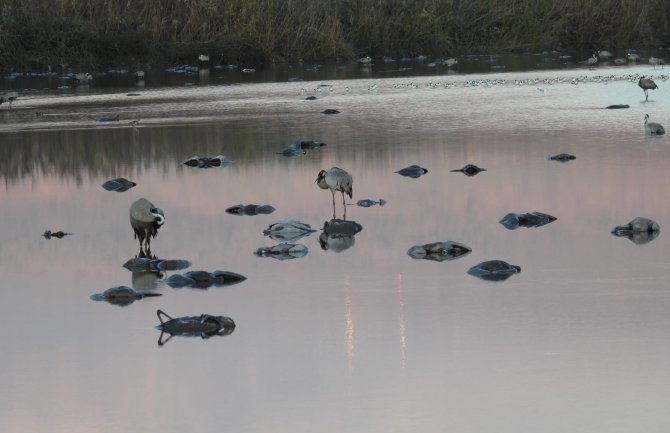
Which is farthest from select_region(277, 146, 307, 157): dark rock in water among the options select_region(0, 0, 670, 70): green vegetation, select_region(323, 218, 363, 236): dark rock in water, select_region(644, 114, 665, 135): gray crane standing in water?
select_region(0, 0, 670, 70): green vegetation

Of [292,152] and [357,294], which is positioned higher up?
[357,294]

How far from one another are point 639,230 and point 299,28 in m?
29.7

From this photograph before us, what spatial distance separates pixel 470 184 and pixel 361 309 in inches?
214

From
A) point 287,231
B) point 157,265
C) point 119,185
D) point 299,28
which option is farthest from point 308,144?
point 299,28

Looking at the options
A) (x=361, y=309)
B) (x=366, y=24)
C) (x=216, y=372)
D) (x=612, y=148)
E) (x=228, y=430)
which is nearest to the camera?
(x=228, y=430)

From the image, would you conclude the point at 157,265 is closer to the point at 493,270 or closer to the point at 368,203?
the point at 493,270

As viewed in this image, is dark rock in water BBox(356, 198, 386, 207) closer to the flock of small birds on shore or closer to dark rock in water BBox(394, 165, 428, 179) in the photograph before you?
the flock of small birds on shore

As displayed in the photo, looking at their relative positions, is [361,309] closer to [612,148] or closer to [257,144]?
[612,148]

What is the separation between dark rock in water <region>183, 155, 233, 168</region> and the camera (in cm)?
1661

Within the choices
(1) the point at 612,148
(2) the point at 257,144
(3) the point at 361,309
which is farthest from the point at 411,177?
(3) the point at 361,309

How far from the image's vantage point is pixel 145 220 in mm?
11094

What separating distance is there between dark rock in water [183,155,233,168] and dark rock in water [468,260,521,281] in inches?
287

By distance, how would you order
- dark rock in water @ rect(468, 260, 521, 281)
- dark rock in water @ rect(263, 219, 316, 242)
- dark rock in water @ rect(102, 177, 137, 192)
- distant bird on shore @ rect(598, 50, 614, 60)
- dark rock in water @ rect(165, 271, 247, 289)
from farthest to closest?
distant bird on shore @ rect(598, 50, 614, 60)
dark rock in water @ rect(102, 177, 137, 192)
dark rock in water @ rect(263, 219, 316, 242)
dark rock in water @ rect(165, 271, 247, 289)
dark rock in water @ rect(468, 260, 521, 281)

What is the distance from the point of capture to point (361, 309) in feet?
28.6
